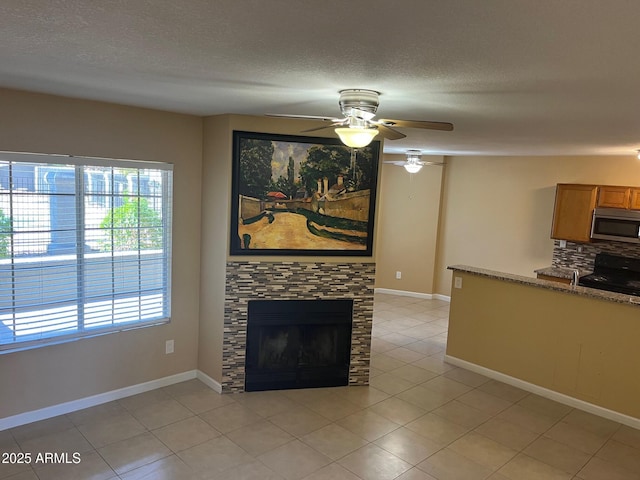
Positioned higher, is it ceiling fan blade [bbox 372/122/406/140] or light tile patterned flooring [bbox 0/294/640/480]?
ceiling fan blade [bbox 372/122/406/140]

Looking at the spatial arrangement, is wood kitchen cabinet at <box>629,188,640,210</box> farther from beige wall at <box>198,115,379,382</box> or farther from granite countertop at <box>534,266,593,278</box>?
beige wall at <box>198,115,379,382</box>

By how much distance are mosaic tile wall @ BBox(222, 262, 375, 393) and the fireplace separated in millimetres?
57

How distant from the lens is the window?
3262 mm

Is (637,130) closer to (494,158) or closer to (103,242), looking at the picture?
(494,158)

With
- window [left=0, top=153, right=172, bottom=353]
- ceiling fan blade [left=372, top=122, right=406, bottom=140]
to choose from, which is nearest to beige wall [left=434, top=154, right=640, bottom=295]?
ceiling fan blade [left=372, top=122, right=406, bottom=140]

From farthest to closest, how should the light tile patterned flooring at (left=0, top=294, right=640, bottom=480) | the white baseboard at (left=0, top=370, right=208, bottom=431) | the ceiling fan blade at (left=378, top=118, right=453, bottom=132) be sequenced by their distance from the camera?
1. the white baseboard at (left=0, top=370, right=208, bottom=431)
2. the light tile patterned flooring at (left=0, top=294, right=640, bottom=480)
3. the ceiling fan blade at (left=378, top=118, right=453, bottom=132)

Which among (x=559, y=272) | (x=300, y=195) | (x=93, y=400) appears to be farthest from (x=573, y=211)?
(x=93, y=400)

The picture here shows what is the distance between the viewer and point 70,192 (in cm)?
347

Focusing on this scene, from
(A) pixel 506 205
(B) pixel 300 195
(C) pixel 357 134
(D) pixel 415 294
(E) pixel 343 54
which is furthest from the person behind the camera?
(D) pixel 415 294

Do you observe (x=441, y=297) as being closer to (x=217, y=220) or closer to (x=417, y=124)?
(x=217, y=220)

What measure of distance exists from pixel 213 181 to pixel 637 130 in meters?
3.35

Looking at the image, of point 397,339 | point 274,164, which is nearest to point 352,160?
point 274,164

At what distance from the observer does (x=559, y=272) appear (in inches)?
236

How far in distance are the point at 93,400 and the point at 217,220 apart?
1.77 metres
